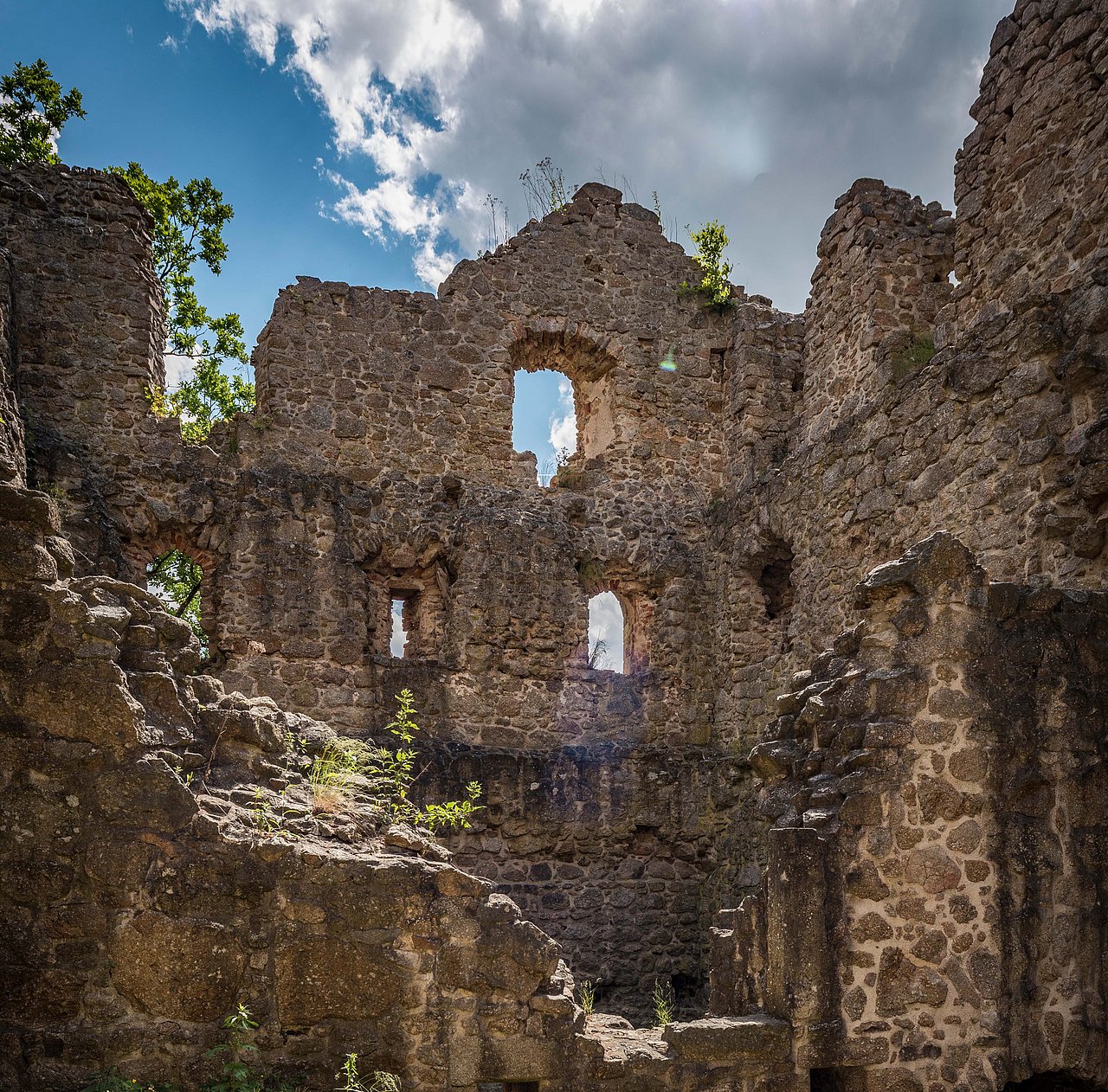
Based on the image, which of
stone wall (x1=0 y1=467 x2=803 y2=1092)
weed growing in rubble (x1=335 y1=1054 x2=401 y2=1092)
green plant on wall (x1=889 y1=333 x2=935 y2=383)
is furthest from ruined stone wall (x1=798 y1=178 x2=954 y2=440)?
weed growing in rubble (x1=335 y1=1054 x2=401 y2=1092)

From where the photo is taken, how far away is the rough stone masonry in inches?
184

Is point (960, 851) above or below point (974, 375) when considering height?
below

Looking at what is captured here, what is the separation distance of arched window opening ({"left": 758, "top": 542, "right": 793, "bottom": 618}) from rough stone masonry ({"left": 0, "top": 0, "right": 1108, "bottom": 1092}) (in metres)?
0.06

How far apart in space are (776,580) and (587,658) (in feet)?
8.16

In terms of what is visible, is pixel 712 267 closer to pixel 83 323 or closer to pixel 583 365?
pixel 583 365

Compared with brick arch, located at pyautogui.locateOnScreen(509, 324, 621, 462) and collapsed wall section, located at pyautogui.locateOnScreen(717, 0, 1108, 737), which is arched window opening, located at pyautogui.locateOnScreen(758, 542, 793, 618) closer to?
collapsed wall section, located at pyautogui.locateOnScreen(717, 0, 1108, 737)

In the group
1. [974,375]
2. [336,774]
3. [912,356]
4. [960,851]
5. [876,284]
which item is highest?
[876,284]

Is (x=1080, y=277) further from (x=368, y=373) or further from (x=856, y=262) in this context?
(x=368, y=373)

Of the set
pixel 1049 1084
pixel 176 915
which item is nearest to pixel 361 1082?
pixel 176 915

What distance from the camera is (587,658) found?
11.4 metres

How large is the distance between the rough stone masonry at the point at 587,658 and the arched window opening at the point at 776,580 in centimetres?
6

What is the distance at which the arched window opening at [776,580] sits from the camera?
11.0 m

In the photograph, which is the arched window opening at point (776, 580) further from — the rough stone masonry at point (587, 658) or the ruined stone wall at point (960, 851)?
the ruined stone wall at point (960, 851)

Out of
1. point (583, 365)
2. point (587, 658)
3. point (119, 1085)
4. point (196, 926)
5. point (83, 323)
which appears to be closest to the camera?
point (119, 1085)
